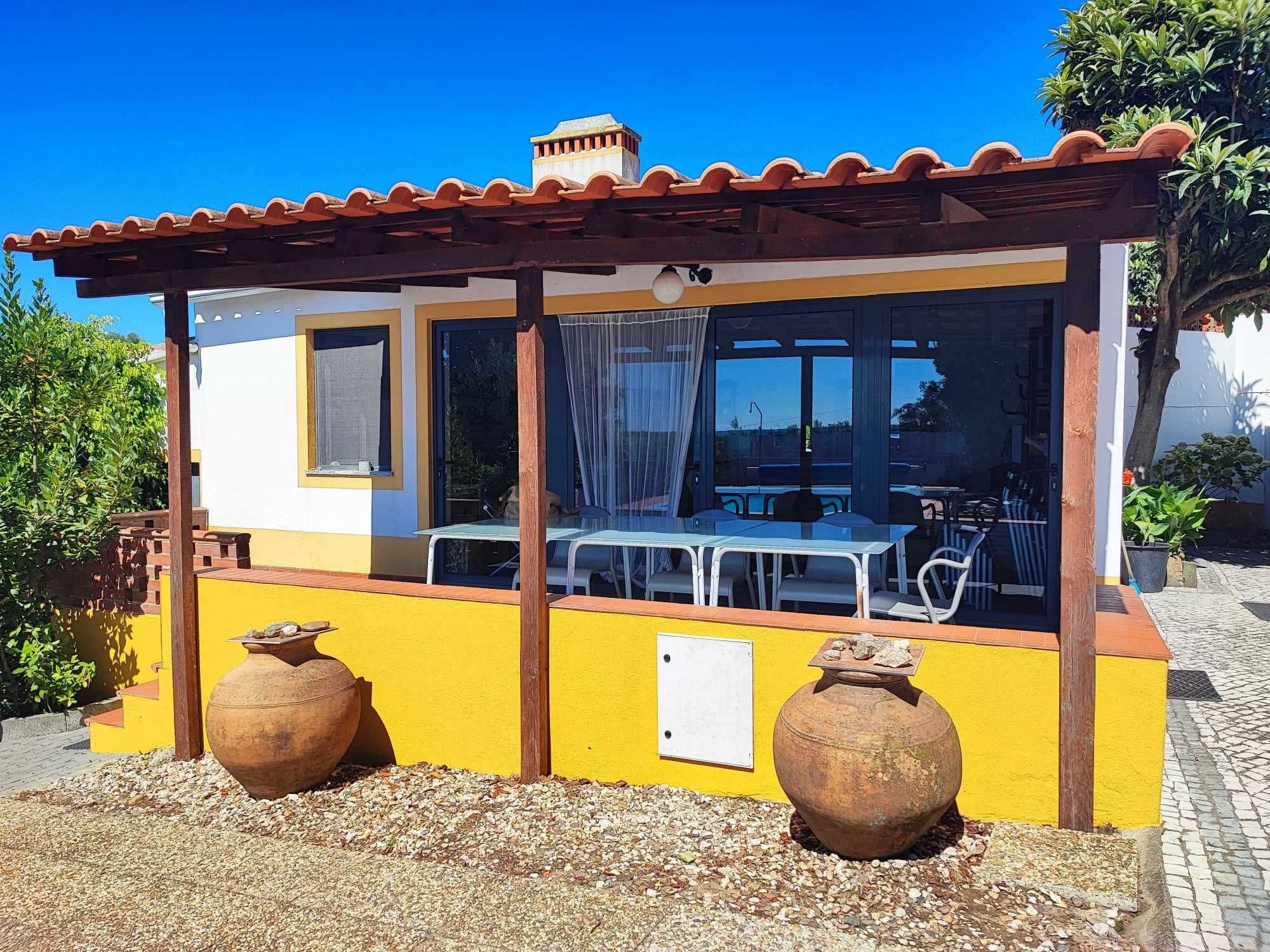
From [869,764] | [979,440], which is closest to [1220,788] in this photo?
[869,764]

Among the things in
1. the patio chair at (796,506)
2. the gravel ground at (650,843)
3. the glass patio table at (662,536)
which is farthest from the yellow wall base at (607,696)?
the patio chair at (796,506)

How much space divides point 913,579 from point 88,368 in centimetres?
647

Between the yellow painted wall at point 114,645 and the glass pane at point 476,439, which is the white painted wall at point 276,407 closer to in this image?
the glass pane at point 476,439

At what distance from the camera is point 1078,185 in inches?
144

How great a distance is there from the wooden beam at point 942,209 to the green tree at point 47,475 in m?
6.09

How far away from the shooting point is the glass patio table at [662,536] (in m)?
5.43

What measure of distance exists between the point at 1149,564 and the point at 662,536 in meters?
6.95

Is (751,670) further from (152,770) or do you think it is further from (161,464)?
(161,464)

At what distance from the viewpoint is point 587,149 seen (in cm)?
888

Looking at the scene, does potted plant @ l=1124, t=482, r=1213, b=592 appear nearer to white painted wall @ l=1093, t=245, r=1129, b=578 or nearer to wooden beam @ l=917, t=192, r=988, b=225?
white painted wall @ l=1093, t=245, r=1129, b=578

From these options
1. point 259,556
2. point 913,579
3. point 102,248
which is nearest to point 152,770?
A: point 102,248

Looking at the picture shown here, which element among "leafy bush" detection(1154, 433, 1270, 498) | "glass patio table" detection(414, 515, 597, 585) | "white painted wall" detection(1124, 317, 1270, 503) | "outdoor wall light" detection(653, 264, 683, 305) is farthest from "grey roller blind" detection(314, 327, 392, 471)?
"white painted wall" detection(1124, 317, 1270, 503)

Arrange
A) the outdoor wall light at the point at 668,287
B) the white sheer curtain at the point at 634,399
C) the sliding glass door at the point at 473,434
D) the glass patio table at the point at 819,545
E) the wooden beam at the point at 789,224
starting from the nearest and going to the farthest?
the wooden beam at the point at 789,224, the glass patio table at the point at 819,545, the outdoor wall light at the point at 668,287, the white sheer curtain at the point at 634,399, the sliding glass door at the point at 473,434

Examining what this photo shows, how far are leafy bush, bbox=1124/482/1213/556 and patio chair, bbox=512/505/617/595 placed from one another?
6819mm
